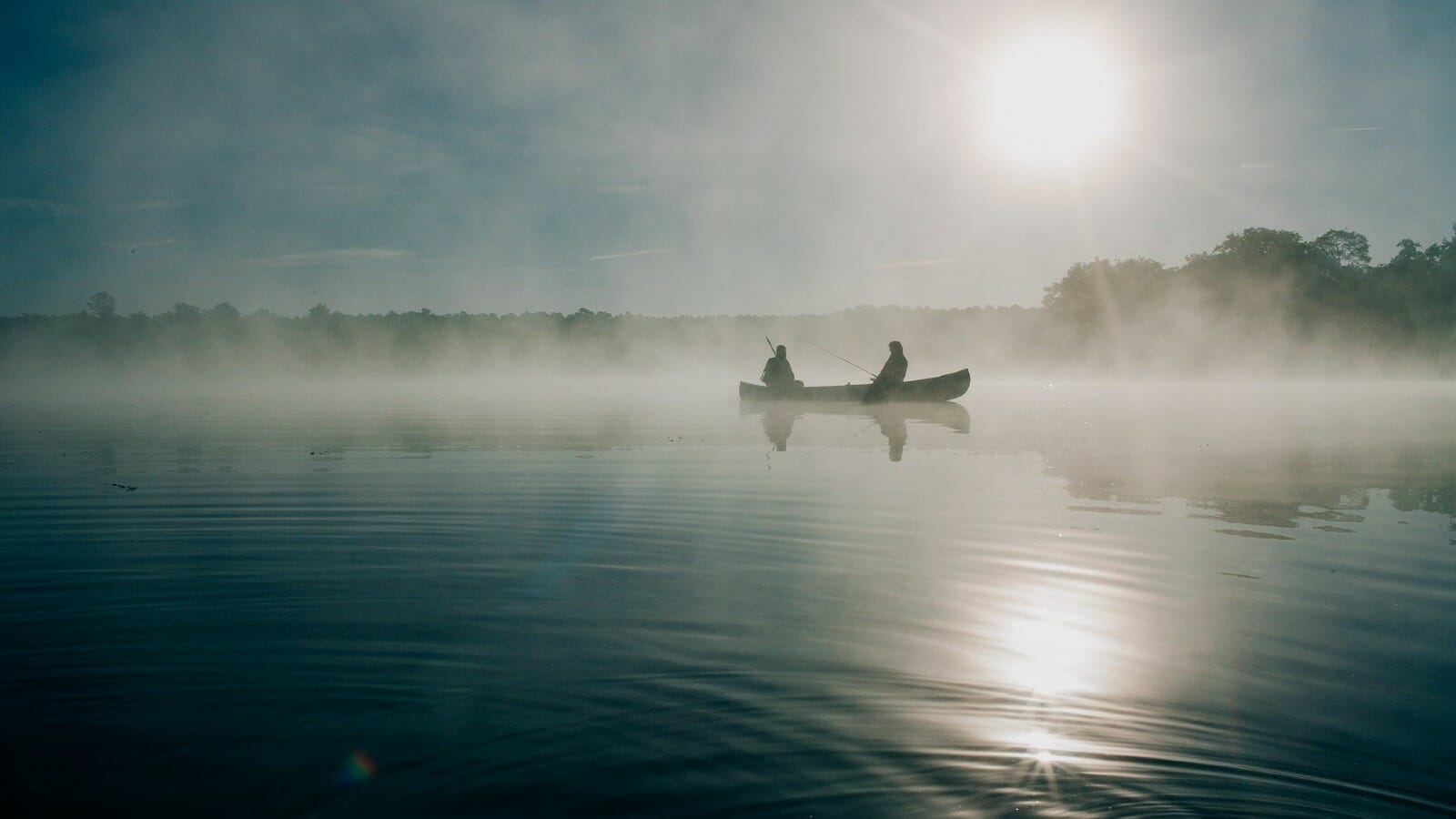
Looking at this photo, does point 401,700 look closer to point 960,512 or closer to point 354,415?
point 960,512

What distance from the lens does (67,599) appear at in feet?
20.3

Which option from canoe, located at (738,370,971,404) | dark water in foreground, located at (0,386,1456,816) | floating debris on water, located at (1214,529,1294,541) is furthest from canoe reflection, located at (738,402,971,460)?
dark water in foreground, located at (0,386,1456,816)

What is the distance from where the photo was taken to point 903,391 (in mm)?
31734

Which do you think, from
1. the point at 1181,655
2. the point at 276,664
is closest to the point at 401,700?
the point at 276,664

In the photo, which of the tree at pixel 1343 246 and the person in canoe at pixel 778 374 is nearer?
the person in canoe at pixel 778 374

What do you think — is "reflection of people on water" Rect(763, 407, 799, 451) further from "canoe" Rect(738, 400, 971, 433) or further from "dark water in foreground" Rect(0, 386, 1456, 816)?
"dark water in foreground" Rect(0, 386, 1456, 816)

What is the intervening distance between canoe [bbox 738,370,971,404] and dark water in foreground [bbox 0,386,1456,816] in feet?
61.8

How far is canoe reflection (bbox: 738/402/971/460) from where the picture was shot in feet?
65.5

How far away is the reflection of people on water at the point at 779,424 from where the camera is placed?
61.7 feet

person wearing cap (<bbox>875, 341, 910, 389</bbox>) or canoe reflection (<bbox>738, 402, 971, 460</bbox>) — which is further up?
person wearing cap (<bbox>875, 341, 910, 389</bbox>)

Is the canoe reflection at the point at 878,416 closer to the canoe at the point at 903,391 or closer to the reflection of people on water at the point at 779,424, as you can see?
the reflection of people on water at the point at 779,424

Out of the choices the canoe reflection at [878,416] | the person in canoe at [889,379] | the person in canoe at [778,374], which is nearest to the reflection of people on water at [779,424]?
the canoe reflection at [878,416]

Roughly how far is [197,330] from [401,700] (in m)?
121

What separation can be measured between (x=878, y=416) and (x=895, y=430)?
19.1ft
